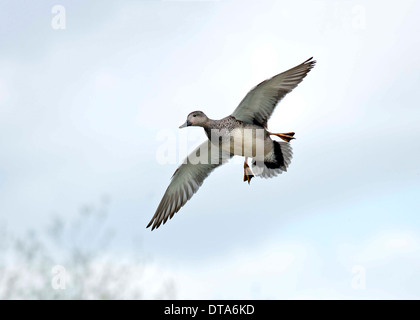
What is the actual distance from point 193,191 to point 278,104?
2278 mm

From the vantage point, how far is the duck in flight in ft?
31.7

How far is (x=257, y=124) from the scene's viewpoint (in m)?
10.1

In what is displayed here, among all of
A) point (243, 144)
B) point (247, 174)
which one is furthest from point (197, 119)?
point (247, 174)

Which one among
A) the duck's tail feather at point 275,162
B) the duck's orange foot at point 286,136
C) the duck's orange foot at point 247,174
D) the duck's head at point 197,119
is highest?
the duck's head at point 197,119

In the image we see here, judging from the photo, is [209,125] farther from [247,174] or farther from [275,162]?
[275,162]

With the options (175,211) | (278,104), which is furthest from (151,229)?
(278,104)

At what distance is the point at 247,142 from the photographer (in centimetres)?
988

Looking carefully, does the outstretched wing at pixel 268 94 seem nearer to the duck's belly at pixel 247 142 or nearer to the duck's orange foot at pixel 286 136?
the duck's belly at pixel 247 142

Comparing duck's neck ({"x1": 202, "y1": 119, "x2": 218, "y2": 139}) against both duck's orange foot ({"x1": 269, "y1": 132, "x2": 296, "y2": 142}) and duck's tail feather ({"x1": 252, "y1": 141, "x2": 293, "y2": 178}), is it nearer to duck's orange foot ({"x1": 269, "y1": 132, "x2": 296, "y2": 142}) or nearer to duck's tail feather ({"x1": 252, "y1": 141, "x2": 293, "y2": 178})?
duck's orange foot ({"x1": 269, "y1": 132, "x2": 296, "y2": 142})

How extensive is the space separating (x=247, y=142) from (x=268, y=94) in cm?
77

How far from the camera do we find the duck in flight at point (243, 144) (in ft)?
31.7

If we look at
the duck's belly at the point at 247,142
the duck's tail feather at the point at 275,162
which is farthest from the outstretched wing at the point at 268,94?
the duck's tail feather at the point at 275,162

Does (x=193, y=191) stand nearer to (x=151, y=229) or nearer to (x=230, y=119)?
(x=151, y=229)

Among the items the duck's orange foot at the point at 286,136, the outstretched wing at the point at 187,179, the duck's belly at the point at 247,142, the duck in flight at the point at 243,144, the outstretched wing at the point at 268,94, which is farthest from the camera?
the outstretched wing at the point at 187,179
